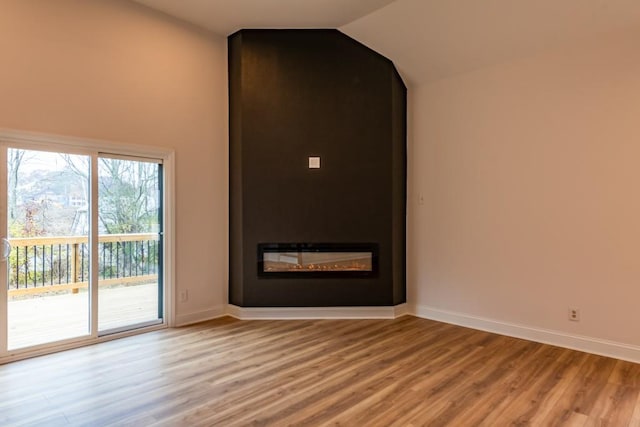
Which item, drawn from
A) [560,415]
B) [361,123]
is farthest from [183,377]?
[361,123]

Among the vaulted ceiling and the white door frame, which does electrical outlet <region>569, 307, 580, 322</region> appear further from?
the white door frame

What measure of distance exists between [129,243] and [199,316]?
1086 mm

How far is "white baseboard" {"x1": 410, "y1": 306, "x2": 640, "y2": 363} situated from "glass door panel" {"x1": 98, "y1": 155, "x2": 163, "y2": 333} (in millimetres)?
2916

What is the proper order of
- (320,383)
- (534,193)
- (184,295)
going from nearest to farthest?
(320,383), (534,193), (184,295)

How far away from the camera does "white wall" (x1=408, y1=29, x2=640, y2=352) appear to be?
318 cm

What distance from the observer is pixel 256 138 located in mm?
4348

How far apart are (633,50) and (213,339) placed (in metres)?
4.30

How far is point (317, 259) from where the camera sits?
440cm

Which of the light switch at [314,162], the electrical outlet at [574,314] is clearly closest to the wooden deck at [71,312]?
the light switch at [314,162]

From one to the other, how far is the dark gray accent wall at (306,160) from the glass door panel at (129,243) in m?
0.94

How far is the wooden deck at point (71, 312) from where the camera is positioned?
10.6 feet

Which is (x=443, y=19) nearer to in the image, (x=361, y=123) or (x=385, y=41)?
(x=385, y=41)

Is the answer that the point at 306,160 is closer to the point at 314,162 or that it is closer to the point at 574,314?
the point at 314,162

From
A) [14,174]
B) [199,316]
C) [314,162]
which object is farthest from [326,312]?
[14,174]
